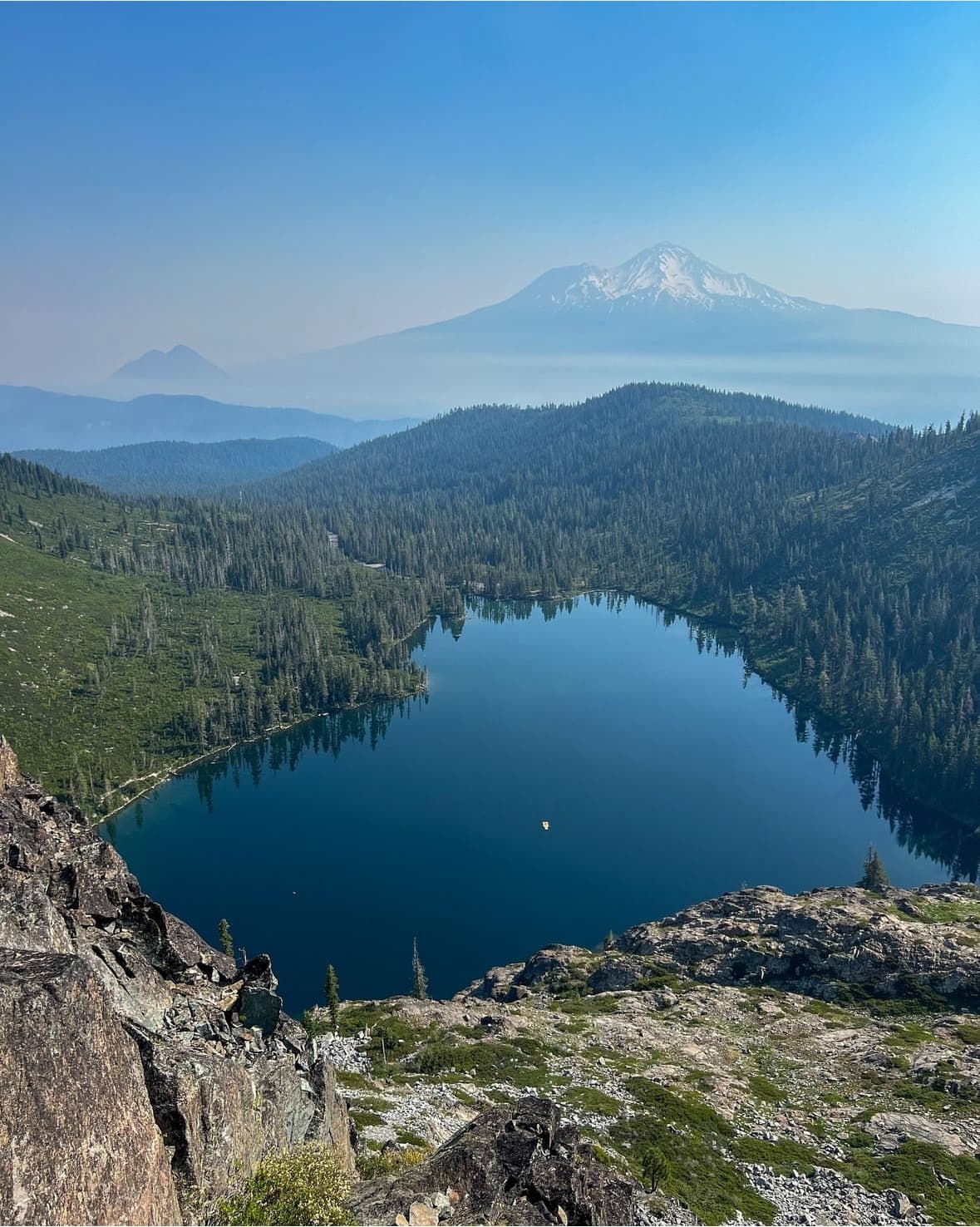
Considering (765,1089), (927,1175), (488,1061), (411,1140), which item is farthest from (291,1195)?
(765,1089)

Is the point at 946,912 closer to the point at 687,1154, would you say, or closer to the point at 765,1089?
the point at 765,1089

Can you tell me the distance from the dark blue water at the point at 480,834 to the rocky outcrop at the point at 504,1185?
59373 millimetres

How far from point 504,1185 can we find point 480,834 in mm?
99752

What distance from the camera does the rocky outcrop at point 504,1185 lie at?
100 feet

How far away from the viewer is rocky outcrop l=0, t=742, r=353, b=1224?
20692 millimetres

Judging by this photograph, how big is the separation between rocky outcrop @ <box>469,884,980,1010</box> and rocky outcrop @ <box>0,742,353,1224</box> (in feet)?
161

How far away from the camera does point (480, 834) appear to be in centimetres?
13125

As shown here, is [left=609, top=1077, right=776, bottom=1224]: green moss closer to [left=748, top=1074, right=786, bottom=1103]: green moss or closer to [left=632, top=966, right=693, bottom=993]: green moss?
[left=748, top=1074, right=786, bottom=1103]: green moss

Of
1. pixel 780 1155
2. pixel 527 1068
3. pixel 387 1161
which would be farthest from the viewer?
pixel 527 1068

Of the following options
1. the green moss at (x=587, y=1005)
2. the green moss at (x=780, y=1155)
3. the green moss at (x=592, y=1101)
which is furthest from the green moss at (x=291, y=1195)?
the green moss at (x=587, y=1005)

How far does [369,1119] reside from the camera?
165 ft

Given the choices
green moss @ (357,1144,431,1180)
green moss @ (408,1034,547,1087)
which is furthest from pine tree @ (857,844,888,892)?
green moss @ (357,1144,431,1180)

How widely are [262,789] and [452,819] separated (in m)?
42.4

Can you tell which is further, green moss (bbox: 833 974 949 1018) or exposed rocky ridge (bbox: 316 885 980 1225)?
green moss (bbox: 833 974 949 1018)
